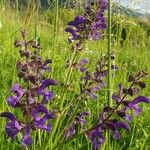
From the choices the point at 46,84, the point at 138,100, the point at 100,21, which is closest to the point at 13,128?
the point at 46,84

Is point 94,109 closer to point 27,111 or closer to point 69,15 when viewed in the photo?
point 27,111

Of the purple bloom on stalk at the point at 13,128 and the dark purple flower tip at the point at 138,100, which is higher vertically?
the dark purple flower tip at the point at 138,100

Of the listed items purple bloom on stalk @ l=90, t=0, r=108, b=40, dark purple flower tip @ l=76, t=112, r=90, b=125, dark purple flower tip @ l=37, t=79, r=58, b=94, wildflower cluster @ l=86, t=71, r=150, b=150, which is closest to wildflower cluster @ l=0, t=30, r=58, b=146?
dark purple flower tip @ l=37, t=79, r=58, b=94

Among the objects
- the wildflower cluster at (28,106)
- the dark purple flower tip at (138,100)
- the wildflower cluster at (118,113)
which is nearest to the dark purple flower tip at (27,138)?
the wildflower cluster at (28,106)

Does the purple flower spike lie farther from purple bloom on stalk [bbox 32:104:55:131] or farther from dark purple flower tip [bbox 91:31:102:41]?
dark purple flower tip [bbox 91:31:102:41]

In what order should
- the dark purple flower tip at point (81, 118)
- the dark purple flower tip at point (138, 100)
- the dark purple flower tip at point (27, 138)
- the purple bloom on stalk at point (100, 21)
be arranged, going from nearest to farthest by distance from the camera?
the dark purple flower tip at point (27, 138)
the dark purple flower tip at point (138, 100)
the purple bloom on stalk at point (100, 21)
the dark purple flower tip at point (81, 118)

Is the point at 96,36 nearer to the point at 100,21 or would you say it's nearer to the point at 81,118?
the point at 100,21

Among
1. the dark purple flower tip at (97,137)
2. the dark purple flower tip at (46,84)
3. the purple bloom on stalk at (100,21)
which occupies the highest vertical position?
the purple bloom on stalk at (100,21)

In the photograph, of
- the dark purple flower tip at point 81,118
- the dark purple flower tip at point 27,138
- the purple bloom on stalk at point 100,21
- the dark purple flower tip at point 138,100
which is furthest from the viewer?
the dark purple flower tip at point 81,118

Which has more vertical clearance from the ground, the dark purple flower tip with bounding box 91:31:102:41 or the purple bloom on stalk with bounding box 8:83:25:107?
the dark purple flower tip with bounding box 91:31:102:41

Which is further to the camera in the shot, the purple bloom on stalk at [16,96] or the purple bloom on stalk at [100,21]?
the purple bloom on stalk at [100,21]

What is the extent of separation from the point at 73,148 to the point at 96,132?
0.70 m

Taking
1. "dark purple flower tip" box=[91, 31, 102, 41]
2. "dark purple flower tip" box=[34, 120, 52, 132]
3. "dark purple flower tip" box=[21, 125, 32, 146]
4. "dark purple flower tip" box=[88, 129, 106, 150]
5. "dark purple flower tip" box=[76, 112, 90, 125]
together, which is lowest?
"dark purple flower tip" box=[76, 112, 90, 125]

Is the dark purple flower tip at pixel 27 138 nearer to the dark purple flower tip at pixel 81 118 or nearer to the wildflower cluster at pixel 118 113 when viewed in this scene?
the wildflower cluster at pixel 118 113
